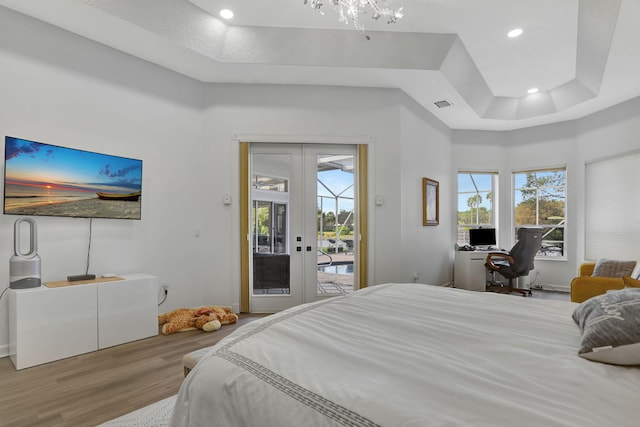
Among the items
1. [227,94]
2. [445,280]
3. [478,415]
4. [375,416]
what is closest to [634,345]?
[478,415]

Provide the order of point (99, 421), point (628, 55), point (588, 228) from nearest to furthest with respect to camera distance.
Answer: point (99, 421) → point (628, 55) → point (588, 228)

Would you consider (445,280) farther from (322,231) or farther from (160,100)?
(160,100)

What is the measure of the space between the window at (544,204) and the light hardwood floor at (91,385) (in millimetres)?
5692

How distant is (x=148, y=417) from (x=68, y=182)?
7.62 ft

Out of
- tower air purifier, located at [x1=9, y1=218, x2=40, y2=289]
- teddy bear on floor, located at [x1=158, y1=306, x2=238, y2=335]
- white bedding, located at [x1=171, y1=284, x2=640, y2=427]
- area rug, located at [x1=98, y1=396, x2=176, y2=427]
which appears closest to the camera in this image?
white bedding, located at [x1=171, y1=284, x2=640, y2=427]

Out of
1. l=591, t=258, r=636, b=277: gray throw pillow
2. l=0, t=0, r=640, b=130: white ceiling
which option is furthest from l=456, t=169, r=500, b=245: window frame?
l=591, t=258, r=636, b=277: gray throw pillow

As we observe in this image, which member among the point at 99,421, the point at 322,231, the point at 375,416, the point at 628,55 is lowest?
the point at 99,421

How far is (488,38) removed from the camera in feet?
11.9

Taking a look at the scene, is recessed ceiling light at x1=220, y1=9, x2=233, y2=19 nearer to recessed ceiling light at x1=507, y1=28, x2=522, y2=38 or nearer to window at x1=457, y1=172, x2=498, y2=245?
recessed ceiling light at x1=507, y1=28, x2=522, y2=38

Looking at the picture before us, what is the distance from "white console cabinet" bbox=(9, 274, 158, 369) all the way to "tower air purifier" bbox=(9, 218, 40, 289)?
0.24 feet

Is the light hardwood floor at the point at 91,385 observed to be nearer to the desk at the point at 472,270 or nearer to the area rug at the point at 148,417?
the area rug at the point at 148,417

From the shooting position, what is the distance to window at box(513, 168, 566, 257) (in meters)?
5.72

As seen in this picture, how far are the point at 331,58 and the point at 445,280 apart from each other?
3886 mm

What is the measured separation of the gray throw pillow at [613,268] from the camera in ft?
11.4
